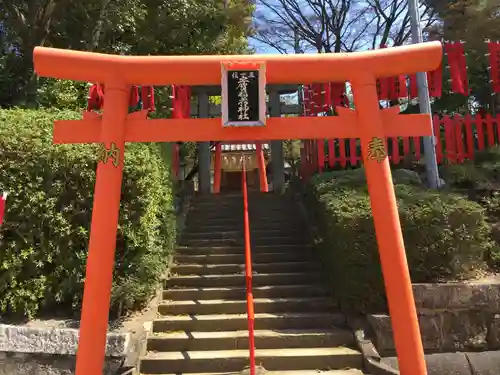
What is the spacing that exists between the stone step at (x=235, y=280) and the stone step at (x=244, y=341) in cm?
138

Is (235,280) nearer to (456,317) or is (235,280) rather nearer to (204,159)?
(456,317)

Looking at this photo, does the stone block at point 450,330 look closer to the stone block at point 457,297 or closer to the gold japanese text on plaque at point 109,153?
the stone block at point 457,297

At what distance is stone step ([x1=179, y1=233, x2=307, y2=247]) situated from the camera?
8.46 metres

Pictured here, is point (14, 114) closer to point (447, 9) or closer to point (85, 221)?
point (85, 221)

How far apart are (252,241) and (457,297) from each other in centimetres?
401

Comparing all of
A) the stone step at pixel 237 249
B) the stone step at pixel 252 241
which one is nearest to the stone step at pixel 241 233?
the stone step at pixel 252 241

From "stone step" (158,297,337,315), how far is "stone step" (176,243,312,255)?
1.69m

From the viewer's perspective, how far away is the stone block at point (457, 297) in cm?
545

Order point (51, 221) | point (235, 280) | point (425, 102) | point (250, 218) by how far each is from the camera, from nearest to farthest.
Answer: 1. point (51, 221)
2. point (235, 280)
3. point (425, 102)
4. point (250, 218)

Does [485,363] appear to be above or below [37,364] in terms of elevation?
below

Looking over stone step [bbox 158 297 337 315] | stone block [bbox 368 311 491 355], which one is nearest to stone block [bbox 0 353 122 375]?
stone step [bbox 158 297 337 315]

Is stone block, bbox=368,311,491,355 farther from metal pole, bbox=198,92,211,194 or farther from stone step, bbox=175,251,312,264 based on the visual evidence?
metal pole, bbox=198,92,211,194

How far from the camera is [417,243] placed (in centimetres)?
560

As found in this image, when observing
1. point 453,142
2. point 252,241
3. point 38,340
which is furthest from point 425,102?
point 38,340
